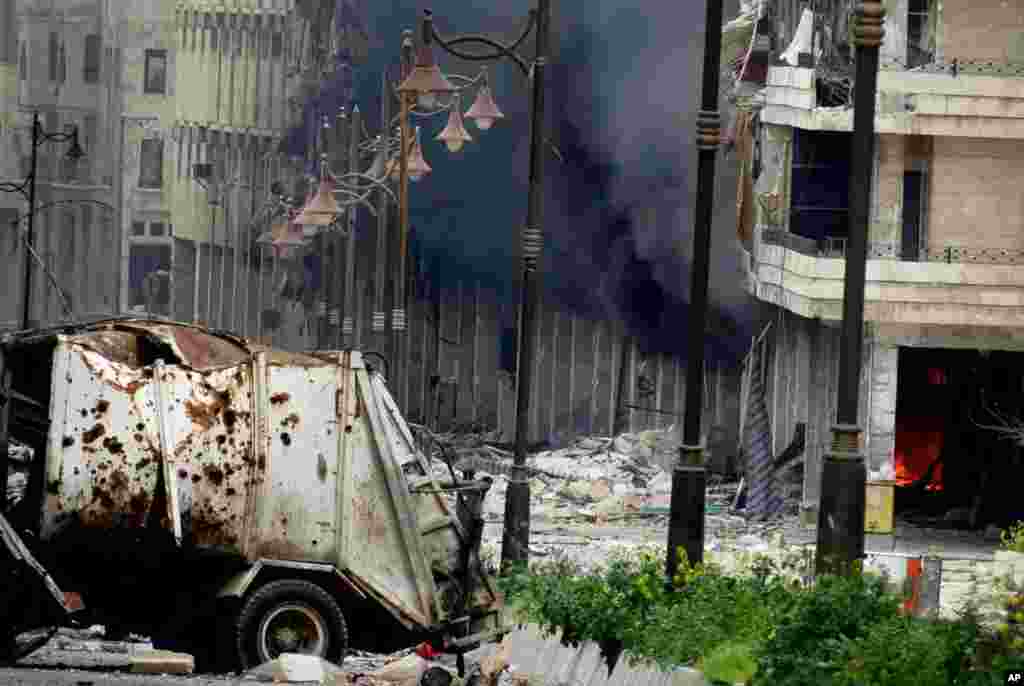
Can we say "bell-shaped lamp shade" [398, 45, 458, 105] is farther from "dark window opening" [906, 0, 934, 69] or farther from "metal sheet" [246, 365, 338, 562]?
"metal sheet" [246, 365, 338, 562]

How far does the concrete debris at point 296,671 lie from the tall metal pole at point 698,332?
3.02 m

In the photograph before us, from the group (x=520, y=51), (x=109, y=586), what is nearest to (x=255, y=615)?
(x=109, y=586)

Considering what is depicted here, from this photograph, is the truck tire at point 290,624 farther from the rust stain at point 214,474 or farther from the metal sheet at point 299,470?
the rust stain at point 214,474

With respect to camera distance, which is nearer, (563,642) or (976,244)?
(563,642)

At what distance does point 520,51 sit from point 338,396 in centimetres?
3834

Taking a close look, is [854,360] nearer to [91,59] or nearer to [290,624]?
[290,624]

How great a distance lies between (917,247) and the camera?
1820 inches

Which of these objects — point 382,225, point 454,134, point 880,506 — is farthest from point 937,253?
point 382,225

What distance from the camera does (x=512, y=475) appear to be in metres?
34.3

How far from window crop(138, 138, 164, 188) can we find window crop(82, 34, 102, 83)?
3.87 m

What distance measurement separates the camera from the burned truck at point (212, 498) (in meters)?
24.6

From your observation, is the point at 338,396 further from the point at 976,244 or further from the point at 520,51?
the point at 520,51

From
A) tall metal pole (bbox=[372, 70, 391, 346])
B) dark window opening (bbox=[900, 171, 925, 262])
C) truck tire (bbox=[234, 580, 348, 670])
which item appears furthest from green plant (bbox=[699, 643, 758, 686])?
tall metal pole (bbox=[372, 70, 391, 346])

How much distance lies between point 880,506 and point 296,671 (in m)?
22.0
